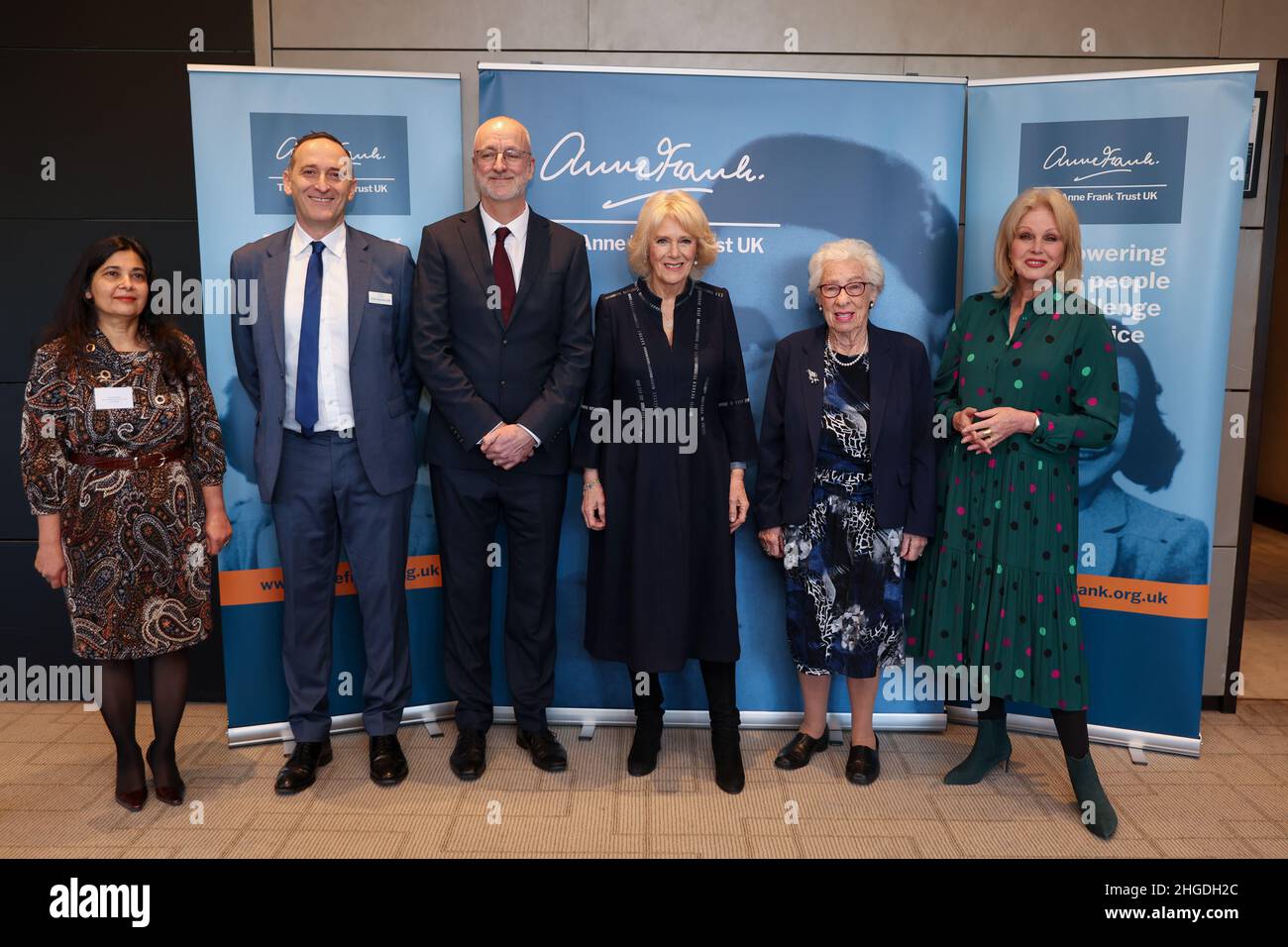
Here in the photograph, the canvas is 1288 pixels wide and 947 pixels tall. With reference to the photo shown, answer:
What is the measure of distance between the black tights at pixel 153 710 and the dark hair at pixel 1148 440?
11.1 feet

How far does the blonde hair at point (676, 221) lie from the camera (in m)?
2.91

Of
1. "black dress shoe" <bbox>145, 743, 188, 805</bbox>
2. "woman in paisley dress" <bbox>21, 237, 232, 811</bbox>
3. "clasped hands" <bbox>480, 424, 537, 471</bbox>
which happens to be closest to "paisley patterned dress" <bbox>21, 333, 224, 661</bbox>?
"woman in paisley dress" <bbox>21, 237, 232, 811</bbox>

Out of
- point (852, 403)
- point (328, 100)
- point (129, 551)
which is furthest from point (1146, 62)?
point (129, 551)

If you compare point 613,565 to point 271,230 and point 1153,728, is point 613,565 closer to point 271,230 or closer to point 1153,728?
point 271,230

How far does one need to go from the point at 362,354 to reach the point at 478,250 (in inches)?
19.8

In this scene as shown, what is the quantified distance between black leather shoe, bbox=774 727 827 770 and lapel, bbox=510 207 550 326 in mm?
1773

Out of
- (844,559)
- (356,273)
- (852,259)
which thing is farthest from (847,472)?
(356,273)

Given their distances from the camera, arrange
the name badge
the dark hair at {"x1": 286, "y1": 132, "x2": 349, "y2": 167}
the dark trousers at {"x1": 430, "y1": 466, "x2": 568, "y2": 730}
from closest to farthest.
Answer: the name badge < the dark hair at {"x1": 286, "y1": 132, "x2": 349, "y2": 167} < the dark trousers at {"x1": 430, "y1": 466, "x2": 568, "y2": 730}

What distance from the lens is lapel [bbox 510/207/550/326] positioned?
9.64ft

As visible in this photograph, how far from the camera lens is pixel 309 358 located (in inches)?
116

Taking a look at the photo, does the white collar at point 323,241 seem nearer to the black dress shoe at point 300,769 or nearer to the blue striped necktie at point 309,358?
the blue striped necktie at point 309,358

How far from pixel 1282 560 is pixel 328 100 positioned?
7052 millimetres

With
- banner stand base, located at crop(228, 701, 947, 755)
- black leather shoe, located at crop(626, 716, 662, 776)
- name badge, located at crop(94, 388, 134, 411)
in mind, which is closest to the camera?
name badge, located at crop(94, 388, 134, 411)

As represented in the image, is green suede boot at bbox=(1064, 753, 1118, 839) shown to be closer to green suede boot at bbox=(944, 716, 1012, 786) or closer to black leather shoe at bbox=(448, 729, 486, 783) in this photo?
green suede boot at bbox=(944, 716, 1012, 786)
